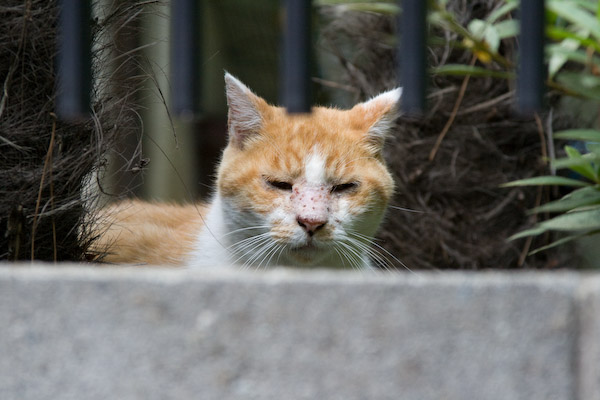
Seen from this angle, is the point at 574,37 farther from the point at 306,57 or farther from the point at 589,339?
the point at 589,339

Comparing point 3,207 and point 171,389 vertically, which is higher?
point 3,207

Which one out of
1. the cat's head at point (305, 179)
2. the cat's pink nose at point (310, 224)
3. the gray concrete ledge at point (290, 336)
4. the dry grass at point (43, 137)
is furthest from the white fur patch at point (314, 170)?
the gray concrete ledge at point (290, 336)

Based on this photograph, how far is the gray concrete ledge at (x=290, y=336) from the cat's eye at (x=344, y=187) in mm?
1371

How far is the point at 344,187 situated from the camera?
247cm

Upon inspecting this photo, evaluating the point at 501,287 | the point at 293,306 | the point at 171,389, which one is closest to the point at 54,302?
the point at 171,389

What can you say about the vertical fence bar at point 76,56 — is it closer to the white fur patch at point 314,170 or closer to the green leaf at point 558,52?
the white fur patch at point 314,170

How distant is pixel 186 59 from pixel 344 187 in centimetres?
129

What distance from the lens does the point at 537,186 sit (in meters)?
3.08

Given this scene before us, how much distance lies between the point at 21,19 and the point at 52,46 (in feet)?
0.33

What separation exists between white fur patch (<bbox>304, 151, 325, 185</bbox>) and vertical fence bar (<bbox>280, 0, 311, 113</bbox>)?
1.16 meters

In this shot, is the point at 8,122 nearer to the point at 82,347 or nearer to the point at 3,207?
the point at 3,207

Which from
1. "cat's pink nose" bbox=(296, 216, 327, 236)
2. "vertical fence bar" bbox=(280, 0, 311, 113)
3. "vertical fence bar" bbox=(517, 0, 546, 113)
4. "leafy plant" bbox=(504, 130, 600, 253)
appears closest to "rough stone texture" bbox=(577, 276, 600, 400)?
"vertical fence bar" bbox=(517, 0, 546, 113)

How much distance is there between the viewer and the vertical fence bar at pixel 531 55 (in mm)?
1220

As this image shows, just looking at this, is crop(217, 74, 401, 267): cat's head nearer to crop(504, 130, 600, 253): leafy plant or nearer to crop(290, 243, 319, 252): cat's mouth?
crop(290, 243, 319, 252): cat's mouth
